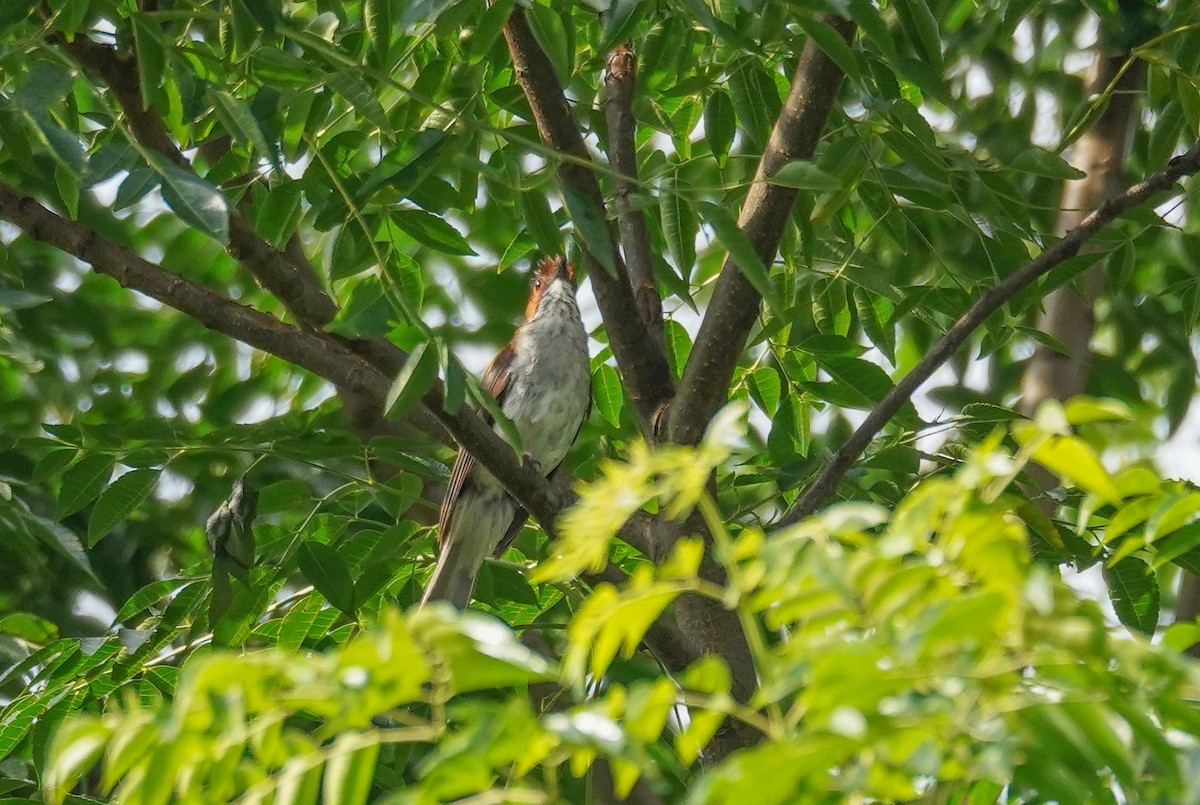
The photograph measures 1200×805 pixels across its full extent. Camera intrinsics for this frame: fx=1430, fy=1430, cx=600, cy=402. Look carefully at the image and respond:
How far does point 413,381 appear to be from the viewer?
2422 mm

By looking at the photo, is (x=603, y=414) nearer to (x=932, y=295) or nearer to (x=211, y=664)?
(x=932, y=295)

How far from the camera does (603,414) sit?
4.39 meters

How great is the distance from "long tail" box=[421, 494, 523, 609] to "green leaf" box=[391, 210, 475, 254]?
0.87 metres

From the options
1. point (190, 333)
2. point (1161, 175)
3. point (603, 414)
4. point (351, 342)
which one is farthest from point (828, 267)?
point (190, 333)

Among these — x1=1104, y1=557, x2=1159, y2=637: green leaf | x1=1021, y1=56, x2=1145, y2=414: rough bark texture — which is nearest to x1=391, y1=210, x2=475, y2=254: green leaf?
x1=1104, y1=557, x2=1159, y2=637: green leaf

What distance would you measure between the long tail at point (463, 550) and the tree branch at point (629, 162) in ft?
2.64

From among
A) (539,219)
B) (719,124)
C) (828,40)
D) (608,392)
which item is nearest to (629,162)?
(719,124)

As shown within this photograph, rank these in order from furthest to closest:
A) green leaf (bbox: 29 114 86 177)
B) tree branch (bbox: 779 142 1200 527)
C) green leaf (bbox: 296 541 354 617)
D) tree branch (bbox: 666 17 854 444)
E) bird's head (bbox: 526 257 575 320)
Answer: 1. bird's head (bbox: 526 257 575 320)
2. tree branch (bbox: 666 17 854 444)
3. green leaf (bbox: 296 541 354 617)
4. tree branch (bbox: 779 142 1200 527)
5. green leaf (bbox: 29 114 86 177)

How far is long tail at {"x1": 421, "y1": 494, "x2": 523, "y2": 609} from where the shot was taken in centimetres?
416

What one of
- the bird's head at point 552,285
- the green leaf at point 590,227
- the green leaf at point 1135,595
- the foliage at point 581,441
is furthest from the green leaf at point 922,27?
the bird's head at point 552,285

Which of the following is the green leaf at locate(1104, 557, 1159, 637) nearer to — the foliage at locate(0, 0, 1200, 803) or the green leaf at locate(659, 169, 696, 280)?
the foliage at locate(0, 0, 1200, 803)

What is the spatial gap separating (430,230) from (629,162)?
60 cm

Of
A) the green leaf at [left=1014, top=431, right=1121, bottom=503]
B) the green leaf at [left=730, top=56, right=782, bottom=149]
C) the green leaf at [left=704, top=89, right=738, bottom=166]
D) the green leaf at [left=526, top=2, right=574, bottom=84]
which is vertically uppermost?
the green leaf at [left=730, top=56, right=782, bottom=149]

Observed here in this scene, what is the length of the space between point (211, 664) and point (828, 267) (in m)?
2.90
